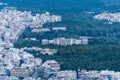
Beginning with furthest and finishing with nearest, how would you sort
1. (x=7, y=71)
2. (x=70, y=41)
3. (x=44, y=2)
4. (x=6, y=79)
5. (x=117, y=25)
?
1. (x=44, y=2)
2. (x=117, y=25)
3. (x=70, y=41)
4. (x=7, y=71)
5. (x=6, y=79)

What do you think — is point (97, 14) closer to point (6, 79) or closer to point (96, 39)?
point (96, 39)

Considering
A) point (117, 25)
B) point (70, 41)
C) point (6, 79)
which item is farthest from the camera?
point (117, 25)

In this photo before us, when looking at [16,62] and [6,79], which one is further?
[16,62]

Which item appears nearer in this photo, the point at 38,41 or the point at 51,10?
the point at 38,41

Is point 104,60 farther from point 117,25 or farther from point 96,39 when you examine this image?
point 117,25

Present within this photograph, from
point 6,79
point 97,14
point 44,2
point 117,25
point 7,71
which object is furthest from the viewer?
point 44,2

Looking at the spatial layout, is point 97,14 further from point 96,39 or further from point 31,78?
point 31,78

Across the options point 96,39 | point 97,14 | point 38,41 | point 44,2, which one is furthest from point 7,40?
point 44,2

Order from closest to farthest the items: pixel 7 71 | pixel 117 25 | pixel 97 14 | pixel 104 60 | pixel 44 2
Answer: pixel 7 71, pixel 104 60, pixel 117 25, pixel 97 14, pixel 44 2

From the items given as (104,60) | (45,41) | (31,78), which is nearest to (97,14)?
(45,41)
